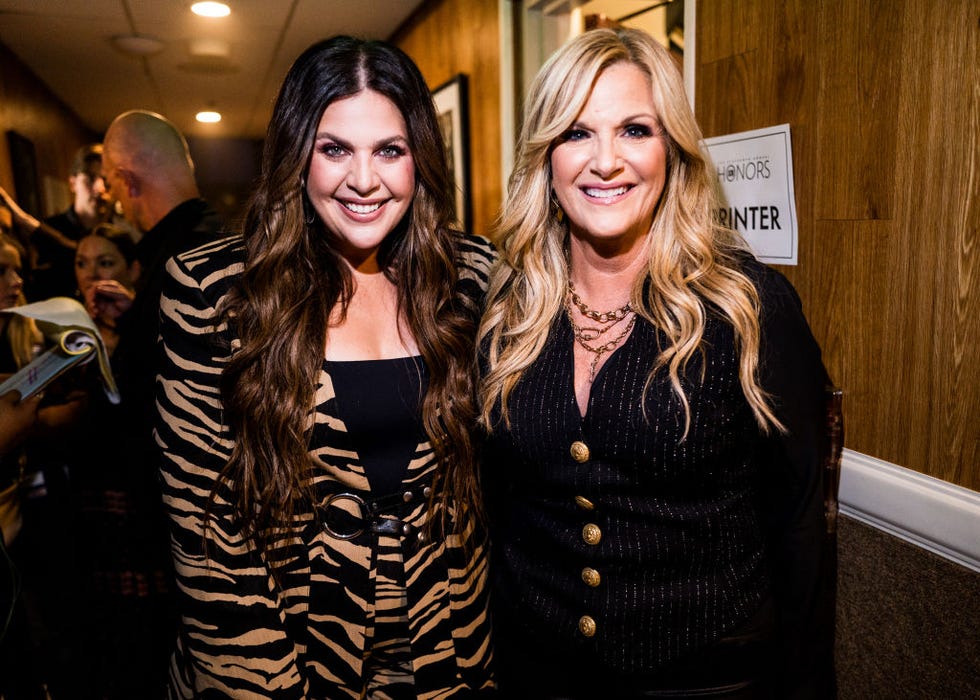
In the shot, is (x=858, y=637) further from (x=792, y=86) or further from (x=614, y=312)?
(x=792, y=86)

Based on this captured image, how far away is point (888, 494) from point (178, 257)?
136cm

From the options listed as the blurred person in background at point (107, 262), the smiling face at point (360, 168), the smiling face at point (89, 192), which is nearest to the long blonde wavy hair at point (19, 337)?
the blurred person in background at point (107, 262)

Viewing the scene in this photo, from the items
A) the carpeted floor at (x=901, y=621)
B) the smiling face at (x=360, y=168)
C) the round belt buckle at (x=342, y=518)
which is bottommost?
the carpeted floor at (x=901, y=621)

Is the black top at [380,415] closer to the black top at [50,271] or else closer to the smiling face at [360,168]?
the smiling face at [360,168]

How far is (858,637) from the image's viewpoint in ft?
4.43

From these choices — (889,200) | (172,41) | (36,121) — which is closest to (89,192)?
(172,41)

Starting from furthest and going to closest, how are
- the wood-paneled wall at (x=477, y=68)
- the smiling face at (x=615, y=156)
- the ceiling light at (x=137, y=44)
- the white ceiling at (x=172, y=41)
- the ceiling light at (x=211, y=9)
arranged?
the ceiling light at (x=137, y=44)
the white ceiling at (x=172, y=41)
the ceiling light at (x=211, y=9)
the wood-paneled wall at (x=477, y=68)
the smiling face at (x=615, y=156)

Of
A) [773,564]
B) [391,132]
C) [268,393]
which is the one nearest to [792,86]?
[391,132]

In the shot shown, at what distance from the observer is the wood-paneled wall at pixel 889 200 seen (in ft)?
3.60

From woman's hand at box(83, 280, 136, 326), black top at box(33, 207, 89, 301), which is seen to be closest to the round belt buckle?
woman's hand at box(83, 280, 136, 326)

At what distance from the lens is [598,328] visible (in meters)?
1.28

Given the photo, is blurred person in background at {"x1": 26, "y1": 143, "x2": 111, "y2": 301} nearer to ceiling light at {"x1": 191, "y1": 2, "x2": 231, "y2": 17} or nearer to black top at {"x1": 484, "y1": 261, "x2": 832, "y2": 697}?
ceiling light at {"x1": 191, "y1": 2, "x2": 231, "y2": 17}

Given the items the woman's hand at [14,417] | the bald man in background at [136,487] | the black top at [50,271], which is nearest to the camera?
the woman's hand at [14,417]

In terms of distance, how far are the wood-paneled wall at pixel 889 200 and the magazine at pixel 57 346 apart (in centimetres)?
158
